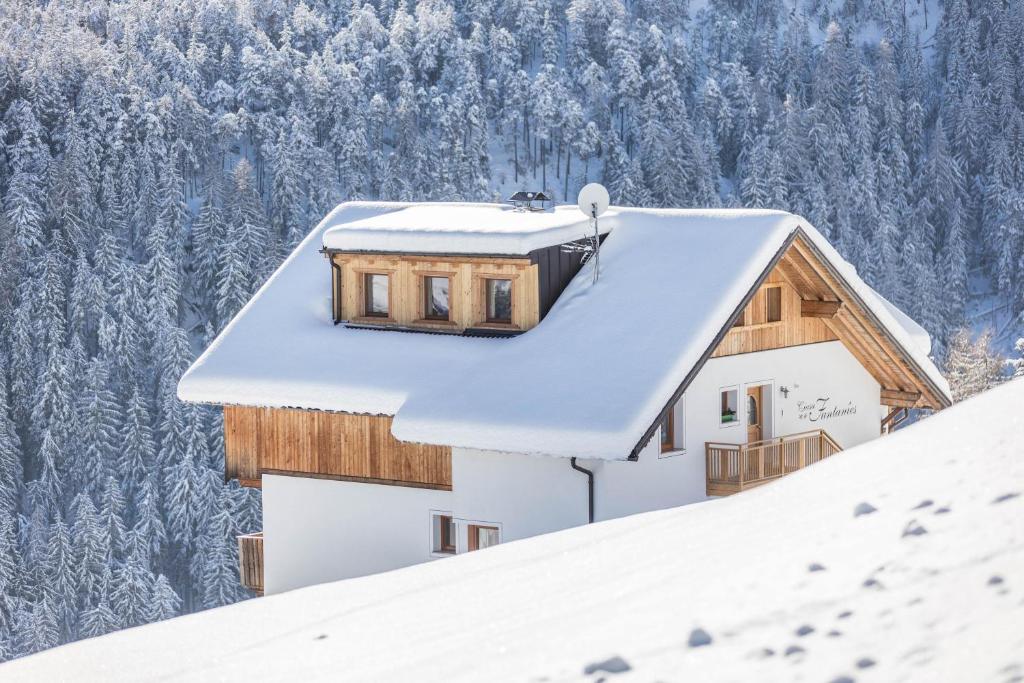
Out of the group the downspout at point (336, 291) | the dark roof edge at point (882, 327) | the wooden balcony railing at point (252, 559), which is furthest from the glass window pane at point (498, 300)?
the wooden balcony railing at point (252, 559)

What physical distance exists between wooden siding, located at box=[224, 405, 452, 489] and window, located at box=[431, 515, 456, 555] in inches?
21.2

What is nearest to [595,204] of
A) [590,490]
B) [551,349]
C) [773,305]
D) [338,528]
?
[551,349]

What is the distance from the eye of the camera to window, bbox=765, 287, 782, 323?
818 inches

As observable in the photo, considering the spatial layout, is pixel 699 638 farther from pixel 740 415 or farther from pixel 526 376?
pixel 740 415

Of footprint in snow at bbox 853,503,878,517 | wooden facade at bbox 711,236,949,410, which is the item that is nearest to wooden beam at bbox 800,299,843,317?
wooden facade at bbox 711,236,949,410

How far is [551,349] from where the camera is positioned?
62.6 feet

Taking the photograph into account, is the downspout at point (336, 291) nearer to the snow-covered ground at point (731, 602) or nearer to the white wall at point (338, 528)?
the white wall at point (338, 528)

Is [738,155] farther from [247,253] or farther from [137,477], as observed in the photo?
[137,477]

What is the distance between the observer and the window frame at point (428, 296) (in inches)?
813

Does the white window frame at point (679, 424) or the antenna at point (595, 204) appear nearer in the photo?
the white window frame at point (679, 424)

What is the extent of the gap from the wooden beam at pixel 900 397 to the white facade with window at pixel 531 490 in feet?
2.78

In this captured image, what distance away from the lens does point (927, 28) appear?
161 meters

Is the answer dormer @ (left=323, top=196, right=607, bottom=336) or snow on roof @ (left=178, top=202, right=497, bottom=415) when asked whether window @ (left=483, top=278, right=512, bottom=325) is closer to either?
dormer @ (left=323, top=196, right=607, bottom=336)

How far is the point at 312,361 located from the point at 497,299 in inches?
113
